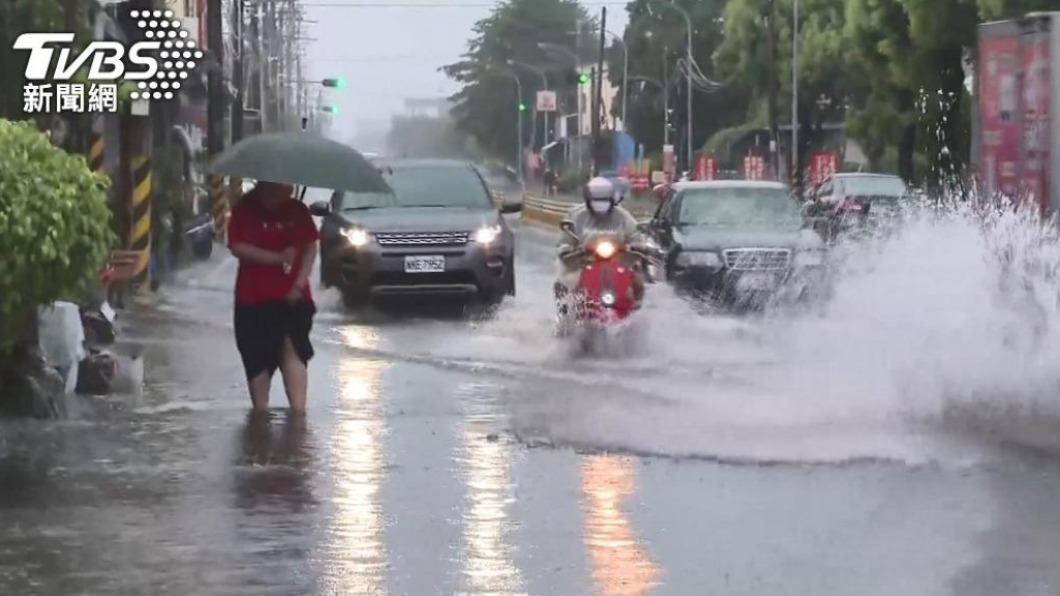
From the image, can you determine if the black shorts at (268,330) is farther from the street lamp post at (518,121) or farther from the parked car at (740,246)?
the street lamp post at (518,121)

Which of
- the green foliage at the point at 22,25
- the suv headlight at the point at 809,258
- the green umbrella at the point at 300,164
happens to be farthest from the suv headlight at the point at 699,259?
the green umbrella at the point at 300,164

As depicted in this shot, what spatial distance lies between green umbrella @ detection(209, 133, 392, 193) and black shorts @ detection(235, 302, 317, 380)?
32.3 inches

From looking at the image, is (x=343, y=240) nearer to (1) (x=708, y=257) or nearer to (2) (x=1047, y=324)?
(1) (x=708, y=257)

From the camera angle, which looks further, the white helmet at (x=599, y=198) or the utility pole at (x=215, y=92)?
the utility pole at (x=215, y=92)

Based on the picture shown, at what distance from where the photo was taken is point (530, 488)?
10.4 m

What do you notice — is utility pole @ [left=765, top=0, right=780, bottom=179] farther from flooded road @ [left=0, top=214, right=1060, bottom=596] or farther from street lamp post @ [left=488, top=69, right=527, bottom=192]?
street lamp post @ [left=488, top=69, right=527, bottom=192]

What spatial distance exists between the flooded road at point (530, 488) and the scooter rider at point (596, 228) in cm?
152

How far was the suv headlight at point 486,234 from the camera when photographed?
23203 millimetres

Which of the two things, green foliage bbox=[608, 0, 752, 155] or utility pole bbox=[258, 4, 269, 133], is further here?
green foliage bbox=[608, 0, 752, 155]

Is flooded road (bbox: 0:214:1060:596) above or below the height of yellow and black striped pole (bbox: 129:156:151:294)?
below

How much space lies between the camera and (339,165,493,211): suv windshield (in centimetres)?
2414

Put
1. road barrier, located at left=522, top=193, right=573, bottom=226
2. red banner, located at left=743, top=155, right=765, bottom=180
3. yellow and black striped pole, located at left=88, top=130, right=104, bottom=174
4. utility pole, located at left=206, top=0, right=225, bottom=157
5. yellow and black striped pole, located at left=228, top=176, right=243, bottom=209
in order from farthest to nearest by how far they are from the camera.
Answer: red banner, located at left=743, top=155, right=765, bottom=180 → road barrier, located at left=522, top=193, right=573, bottom=226 → utility pole, located at left=206, top=0, right=225, bottom=157 → yellow and black striped pole, located at left=88, top=130, right=104, bottom=174 → yellow and black striped pole, located at left=228, top=176, right=243, bottom=209

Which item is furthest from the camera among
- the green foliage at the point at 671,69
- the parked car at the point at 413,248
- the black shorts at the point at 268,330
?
the green foliage at the point at 671,69

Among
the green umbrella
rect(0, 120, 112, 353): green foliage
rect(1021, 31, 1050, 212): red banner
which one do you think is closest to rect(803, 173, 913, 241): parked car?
rect(1021, 31, 1050, 212): red banner
